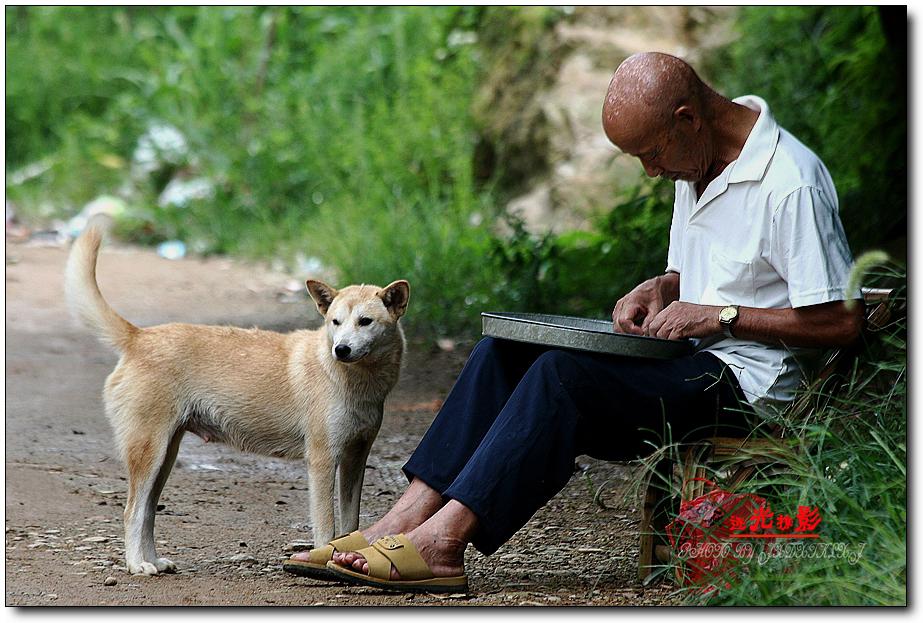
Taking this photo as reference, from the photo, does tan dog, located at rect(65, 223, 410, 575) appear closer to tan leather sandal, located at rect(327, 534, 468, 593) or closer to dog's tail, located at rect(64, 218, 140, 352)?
dog's tail, located at rect(64, 218, 140, 352)

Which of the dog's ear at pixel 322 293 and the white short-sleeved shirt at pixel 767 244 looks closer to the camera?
the white short-sleeved shirt at pixel 767 244

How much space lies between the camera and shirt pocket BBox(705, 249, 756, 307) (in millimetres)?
3209

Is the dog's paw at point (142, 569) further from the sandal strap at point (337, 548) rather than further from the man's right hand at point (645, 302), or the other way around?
the man's right hand at point (645, 302)

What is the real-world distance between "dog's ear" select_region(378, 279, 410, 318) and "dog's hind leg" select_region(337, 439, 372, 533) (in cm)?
47

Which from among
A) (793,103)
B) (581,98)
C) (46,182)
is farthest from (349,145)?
(793,103)

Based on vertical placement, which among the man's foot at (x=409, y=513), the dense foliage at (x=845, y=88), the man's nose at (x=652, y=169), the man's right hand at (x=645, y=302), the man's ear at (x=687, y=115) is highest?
the dense foliage at (x=845, y=88)

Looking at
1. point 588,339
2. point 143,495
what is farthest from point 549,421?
point 143,495

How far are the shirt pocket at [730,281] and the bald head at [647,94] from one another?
0.43 meters

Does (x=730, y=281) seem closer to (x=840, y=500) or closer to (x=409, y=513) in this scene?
(x=840, y=500)

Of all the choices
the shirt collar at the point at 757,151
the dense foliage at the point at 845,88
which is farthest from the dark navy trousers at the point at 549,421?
the dense foliage at the point at 845,88

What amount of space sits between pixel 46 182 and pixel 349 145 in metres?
3.09

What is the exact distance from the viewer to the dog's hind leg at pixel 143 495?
3.52 meters

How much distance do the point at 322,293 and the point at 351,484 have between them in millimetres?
672

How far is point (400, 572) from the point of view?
306cm
